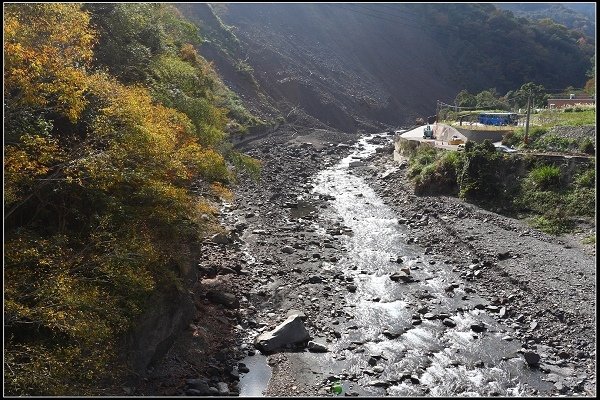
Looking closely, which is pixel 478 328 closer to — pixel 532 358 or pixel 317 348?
pixel 532 358

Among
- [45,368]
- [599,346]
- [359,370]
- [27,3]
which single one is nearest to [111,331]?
[45,368]

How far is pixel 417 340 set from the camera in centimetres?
1681

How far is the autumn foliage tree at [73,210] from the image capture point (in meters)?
9.82

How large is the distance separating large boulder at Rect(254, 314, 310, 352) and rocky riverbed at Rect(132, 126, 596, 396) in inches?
8.6

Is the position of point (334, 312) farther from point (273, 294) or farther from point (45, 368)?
point (45, 368)

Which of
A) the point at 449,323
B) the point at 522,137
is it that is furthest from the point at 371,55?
the point at 449,323

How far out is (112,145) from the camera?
12578 millimetres

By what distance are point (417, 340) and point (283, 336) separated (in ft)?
15.3

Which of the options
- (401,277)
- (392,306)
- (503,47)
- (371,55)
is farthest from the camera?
(503,47)

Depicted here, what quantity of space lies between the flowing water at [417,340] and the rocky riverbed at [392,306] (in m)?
0.05

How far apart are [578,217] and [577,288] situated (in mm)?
7826

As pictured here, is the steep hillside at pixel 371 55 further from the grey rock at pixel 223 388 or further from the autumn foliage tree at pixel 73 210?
the grey rock at pixel 223 388

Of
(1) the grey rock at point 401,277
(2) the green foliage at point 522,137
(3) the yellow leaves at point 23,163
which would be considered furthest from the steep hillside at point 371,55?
(3) the yellow leaves at point 23,163

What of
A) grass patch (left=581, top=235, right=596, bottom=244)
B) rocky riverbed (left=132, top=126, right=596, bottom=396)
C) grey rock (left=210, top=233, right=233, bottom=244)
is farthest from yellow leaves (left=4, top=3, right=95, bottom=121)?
grass patch (left=581, top=235, right=596, bottom=244)
